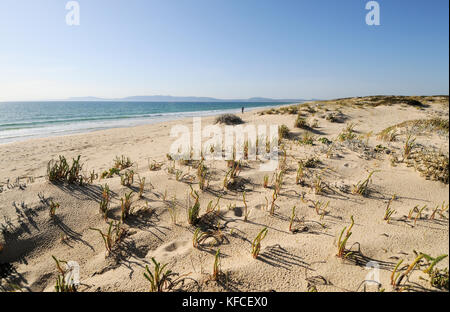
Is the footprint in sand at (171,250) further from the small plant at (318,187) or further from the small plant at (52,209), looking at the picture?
the small plant at (318,187)

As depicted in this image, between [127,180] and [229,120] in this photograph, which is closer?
[127,180]

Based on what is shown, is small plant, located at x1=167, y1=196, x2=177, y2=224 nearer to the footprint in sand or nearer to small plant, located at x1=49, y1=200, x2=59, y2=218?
the footprint in sand

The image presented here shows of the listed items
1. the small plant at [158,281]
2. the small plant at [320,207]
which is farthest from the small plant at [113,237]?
the small plant at [320,207]

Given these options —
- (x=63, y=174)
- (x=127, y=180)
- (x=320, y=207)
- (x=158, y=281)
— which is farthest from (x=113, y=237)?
(x=320, y=207)

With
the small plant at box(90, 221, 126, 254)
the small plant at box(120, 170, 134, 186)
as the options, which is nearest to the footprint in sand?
the small plant at box(90, 221, 126, 254)

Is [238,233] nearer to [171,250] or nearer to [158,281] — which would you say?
[171,250]

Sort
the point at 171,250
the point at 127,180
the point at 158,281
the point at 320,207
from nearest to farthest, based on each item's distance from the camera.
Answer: the point at 158,281 < the point at 171,250 < the point at 320,207 < the point at 127,180

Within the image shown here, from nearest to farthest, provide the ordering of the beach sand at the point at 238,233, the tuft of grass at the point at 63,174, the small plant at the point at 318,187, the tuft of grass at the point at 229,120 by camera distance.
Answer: the beach sand at the point at 238,233 → the small plant at the point at 318,187 → the tuft of grass at the point at 63,174 → the tuft of grass at the point at 229,120

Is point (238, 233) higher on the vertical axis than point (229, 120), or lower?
lower

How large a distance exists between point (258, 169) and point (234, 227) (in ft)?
6.68

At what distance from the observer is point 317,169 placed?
4.59m

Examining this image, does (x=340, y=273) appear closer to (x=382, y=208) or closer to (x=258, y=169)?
(x=382, y=208)

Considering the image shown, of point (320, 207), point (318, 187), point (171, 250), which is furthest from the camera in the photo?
point (318, 187)
